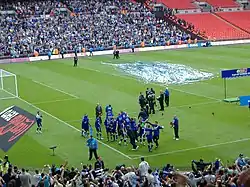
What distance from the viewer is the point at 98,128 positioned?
27.8 metres

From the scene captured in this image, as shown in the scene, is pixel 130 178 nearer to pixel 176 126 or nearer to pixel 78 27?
pixel 176 126

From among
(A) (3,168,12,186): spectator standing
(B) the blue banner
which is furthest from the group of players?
(B) the blue banner

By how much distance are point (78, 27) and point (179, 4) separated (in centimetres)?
2189

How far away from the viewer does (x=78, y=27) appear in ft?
241

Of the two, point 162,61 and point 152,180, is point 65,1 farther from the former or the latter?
point 152,180

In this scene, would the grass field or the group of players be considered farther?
the group of players

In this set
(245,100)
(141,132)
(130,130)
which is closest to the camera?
(130,130)

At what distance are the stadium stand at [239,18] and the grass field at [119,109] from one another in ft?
77.6

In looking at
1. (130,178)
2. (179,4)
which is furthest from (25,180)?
(179,4)

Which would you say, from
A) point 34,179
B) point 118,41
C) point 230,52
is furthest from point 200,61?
point 34,179

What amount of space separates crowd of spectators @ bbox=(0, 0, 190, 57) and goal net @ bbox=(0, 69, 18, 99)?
17.8 metres

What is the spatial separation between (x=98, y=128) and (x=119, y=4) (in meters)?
57.4

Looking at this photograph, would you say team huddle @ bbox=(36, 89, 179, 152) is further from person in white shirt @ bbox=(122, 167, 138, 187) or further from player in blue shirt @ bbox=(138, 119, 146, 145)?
person in white shirt @ bbox=(122, 167, 138, 187)

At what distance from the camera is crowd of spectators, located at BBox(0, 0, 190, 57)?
2662 inches
